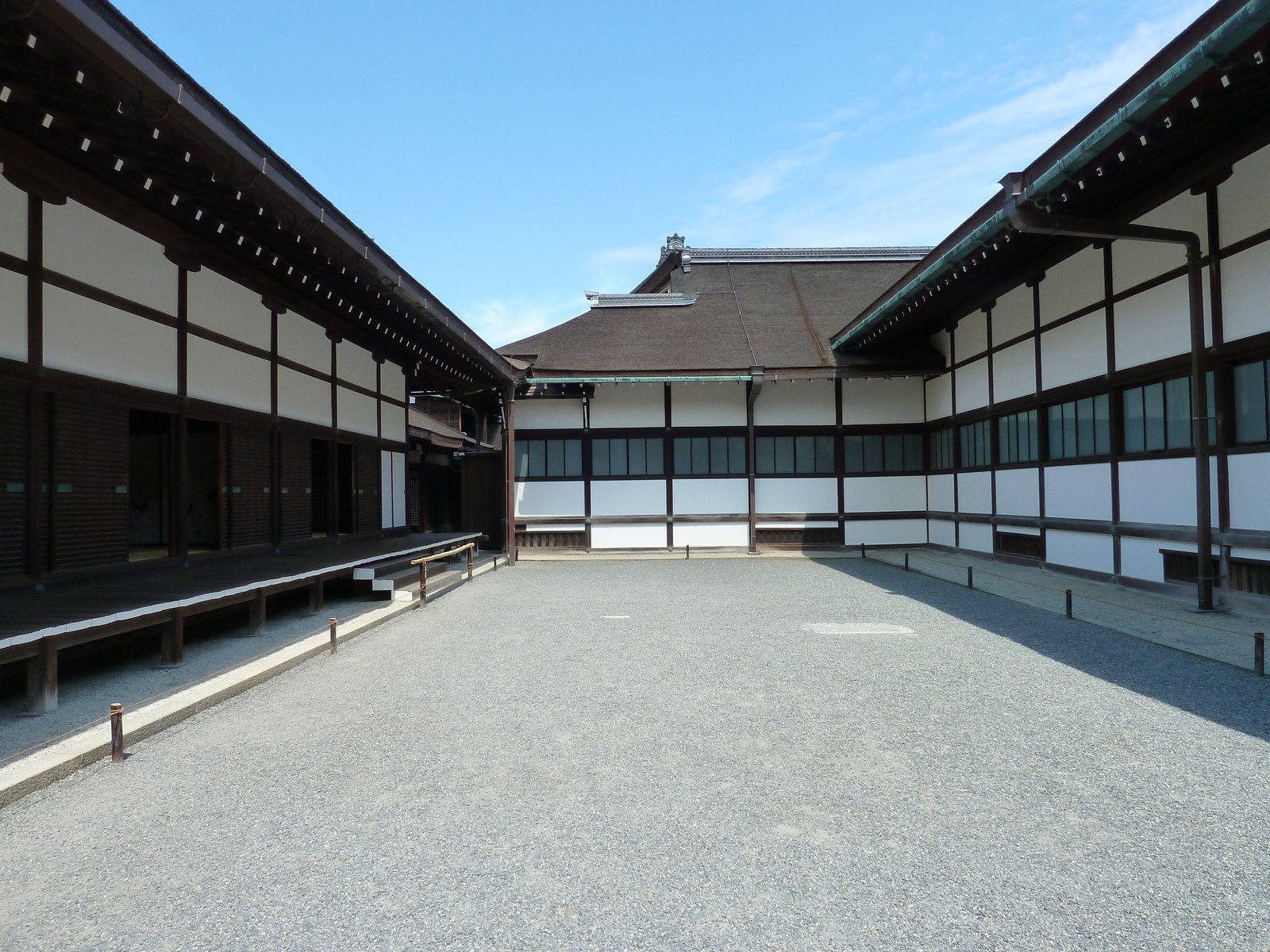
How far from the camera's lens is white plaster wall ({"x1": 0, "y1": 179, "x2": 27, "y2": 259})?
5.02m

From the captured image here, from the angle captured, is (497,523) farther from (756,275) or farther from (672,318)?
(756,275)

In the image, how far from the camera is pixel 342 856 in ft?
9.48

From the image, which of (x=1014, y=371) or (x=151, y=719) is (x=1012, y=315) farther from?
(x=151, y=719)

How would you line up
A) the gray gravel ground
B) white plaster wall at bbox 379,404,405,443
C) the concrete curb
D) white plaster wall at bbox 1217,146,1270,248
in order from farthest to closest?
1. white plaster wall at bbox 379,404,405,443
2. white plaster wall at bbox 1217,146,1270,248
3. the concrete curb
4. the gray gravel ground

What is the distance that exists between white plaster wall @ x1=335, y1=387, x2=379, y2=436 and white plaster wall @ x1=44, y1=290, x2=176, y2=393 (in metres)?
3.59

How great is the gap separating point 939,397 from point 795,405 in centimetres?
298

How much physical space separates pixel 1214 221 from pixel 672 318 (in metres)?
11.6

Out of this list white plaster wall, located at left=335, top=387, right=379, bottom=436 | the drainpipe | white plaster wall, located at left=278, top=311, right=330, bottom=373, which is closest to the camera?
the drainpipe

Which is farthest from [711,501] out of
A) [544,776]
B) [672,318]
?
[544,776]

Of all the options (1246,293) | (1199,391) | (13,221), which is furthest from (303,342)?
(1246,293)

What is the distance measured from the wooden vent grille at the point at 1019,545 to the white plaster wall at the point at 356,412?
429 inches

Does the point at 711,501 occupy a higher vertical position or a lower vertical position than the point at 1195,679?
higher

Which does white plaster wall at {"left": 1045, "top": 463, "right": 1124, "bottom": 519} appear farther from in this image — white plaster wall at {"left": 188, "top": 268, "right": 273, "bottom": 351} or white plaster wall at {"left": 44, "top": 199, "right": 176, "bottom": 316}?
white plaster wall at {"left": 44, "top": 199, "right": 176, "bottom": 316}

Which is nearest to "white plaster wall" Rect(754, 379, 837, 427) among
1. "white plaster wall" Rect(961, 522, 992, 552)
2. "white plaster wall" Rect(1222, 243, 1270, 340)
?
"white plaster wall" Rect(961, 522, 992, 552)
